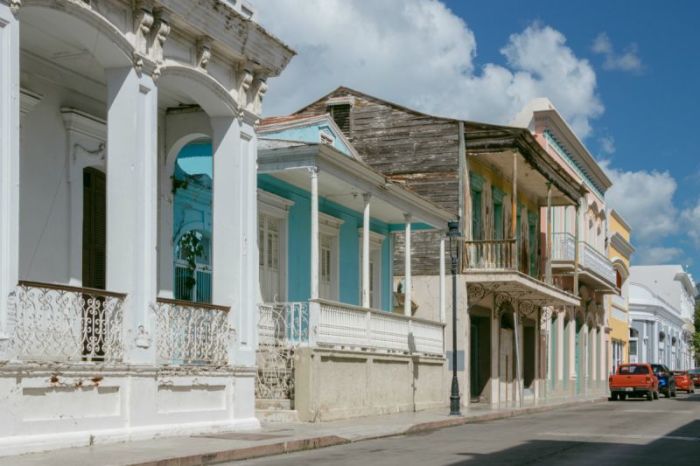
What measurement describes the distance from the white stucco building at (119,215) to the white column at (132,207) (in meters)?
0.02

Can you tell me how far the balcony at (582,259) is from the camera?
124 feet

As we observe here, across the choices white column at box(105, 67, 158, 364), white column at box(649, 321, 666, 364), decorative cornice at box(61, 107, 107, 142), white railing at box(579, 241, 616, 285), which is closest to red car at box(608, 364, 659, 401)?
white railing at box(579, 241, 616, 285)

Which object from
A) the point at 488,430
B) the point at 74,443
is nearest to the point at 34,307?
the point at 74,443

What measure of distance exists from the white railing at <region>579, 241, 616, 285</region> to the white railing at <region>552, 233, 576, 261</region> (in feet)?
1.70

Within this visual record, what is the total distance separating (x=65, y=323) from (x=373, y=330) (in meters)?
10.2

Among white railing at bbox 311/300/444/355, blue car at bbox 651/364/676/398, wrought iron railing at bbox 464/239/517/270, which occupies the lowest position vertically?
blue car at bbox 651/364/676/398

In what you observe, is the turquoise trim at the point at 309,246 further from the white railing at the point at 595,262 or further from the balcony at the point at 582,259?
the white railing at the point at 595,262

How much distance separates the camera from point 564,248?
127 feet

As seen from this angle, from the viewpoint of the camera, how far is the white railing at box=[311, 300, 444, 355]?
19781 mm

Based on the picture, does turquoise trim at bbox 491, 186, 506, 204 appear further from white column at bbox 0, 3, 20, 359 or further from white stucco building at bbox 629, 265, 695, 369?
white stucco building at bbox 629, 265, 695, 369

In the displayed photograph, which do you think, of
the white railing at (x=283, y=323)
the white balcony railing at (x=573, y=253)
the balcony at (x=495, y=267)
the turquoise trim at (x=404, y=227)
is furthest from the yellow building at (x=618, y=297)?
the white railing at (x=283, y=323)

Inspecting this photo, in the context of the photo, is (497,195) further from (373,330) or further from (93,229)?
(93,229)

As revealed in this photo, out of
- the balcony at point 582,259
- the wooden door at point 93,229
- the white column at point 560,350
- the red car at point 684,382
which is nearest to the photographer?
the wooden door at point 93,229

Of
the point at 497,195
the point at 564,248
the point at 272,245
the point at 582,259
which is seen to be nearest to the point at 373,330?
the point at 272,245
